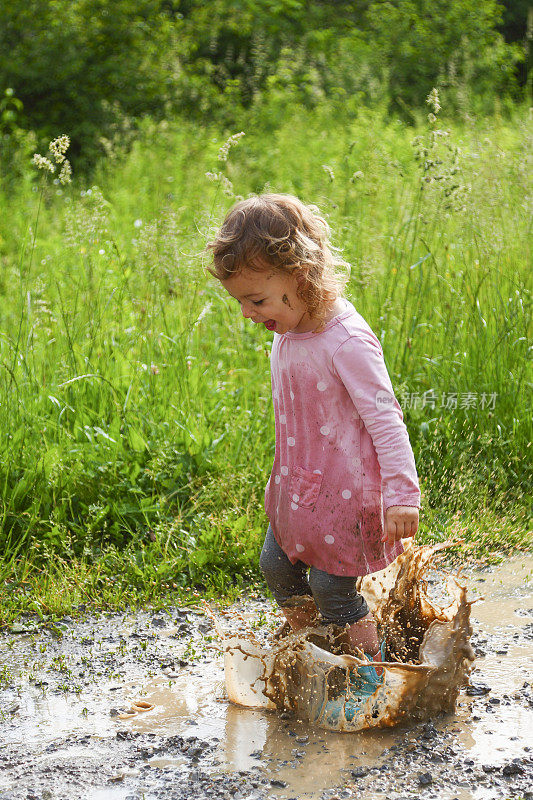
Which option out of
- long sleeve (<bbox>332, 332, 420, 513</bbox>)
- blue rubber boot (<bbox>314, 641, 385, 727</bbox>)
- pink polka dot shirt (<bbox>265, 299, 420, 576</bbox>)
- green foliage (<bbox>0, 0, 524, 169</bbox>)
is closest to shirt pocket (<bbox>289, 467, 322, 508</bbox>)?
pink polka dot shirt (<bbox>265, 299, 420, 576</bbox>)

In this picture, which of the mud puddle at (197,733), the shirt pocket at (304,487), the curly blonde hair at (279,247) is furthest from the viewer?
the shirt pocket at (304,487)

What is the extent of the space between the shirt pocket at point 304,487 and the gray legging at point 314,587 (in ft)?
0.74

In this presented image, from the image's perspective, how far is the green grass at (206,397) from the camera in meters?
3.78

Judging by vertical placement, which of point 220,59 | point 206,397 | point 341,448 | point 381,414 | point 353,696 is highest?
point 220,59

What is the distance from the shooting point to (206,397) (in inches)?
174

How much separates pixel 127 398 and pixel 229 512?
0.72 m

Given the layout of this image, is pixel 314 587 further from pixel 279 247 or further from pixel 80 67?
pixel 80 67

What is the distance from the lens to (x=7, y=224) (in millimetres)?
8031

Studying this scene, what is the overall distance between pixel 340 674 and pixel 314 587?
0.29m

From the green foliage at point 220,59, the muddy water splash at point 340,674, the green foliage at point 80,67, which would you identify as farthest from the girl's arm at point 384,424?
the green foliage at point 80,67

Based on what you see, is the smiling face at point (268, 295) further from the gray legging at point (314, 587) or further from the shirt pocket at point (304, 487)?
the gray legging at point (314, 587)

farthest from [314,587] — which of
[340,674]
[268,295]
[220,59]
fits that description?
[220,59]

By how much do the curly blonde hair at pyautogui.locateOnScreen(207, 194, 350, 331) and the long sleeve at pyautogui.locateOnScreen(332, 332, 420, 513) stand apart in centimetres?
16

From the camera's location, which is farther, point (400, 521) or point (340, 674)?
point (340, 674)
